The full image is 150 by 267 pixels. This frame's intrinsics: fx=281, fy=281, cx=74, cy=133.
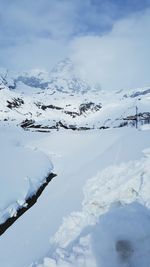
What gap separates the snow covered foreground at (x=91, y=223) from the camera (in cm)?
902

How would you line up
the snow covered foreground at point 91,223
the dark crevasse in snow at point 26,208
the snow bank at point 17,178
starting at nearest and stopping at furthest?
the snow covered foreground at point 91,223 < the dark crevasse in snow at point 26,208 < the snow bank at point 17,178

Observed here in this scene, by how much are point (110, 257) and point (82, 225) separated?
8.51 feet

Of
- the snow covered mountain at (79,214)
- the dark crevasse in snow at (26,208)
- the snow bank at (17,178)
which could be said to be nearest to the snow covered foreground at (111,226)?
the snow covered mountain at (79,214)

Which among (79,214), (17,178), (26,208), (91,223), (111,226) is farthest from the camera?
(17,178)

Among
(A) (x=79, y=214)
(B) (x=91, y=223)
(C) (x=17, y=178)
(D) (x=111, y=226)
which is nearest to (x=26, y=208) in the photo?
(C) (x=17, y=178)

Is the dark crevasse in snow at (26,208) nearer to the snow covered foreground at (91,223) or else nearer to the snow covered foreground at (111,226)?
the snow covered foreground at (91,223)

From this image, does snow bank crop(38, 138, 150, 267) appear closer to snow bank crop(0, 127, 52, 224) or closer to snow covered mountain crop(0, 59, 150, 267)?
snow covered mountain crop(0, 59, 150, 267)

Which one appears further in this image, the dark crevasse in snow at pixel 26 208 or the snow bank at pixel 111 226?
the dark crevasse in snow at pixel 26 208

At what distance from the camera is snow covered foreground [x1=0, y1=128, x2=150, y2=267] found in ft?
29.6

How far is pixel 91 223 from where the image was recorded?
11.3 metres

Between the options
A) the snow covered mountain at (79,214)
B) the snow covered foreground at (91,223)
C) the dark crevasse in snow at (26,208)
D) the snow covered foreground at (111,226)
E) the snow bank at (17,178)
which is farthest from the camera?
the snow bank at (17,178)

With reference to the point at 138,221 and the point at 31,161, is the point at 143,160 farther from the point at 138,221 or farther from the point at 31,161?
the point at 31,161

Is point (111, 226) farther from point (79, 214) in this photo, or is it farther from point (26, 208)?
point (26, 208)

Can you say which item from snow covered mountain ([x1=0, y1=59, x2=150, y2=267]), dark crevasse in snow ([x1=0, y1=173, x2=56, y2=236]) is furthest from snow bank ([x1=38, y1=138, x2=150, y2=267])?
dark crevasse in snow ([x1=0, y1=173, x2=56, y2=236])
